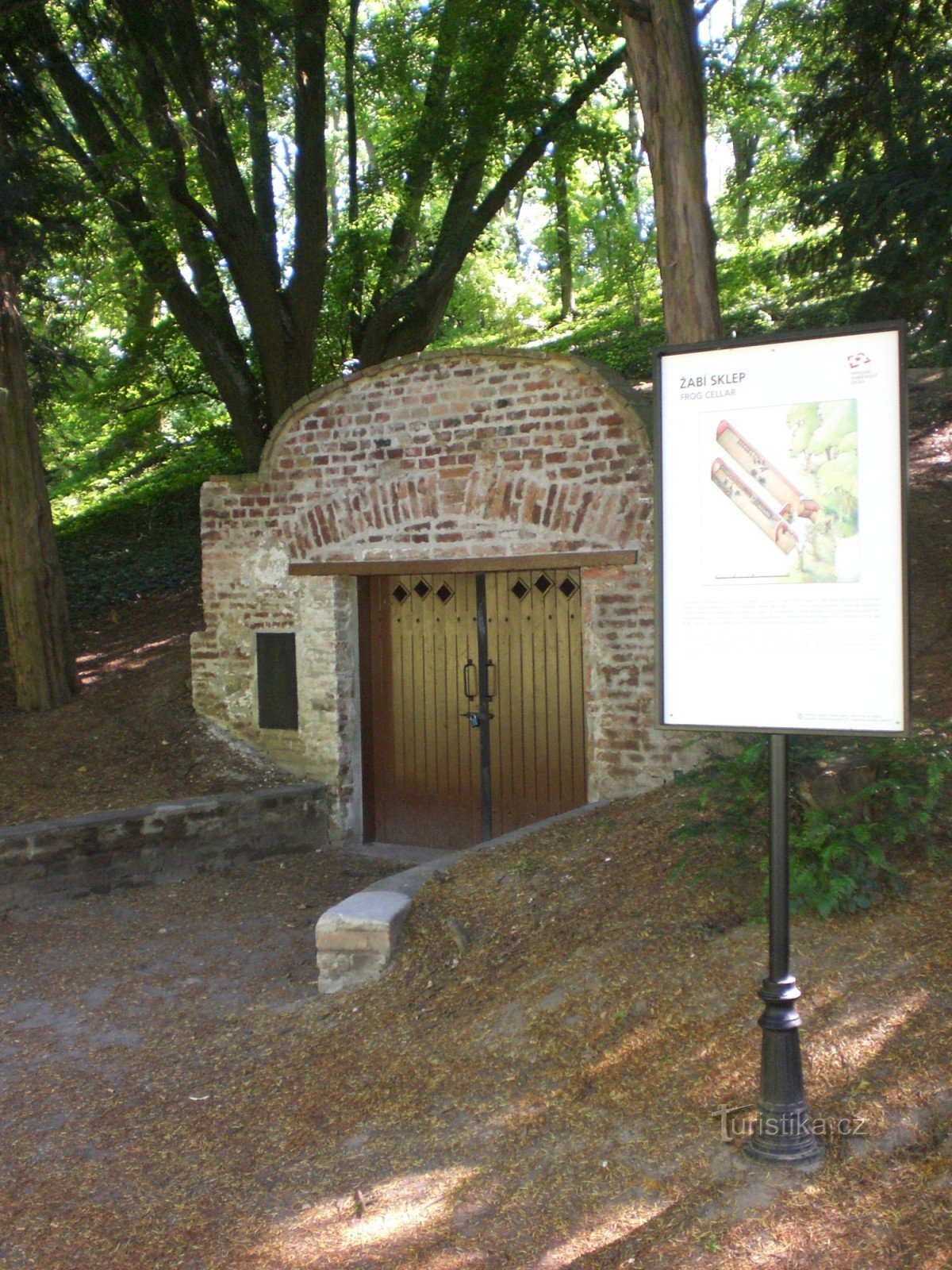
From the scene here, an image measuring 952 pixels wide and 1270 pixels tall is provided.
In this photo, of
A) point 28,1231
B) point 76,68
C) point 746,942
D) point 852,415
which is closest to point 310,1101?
point 28,1231

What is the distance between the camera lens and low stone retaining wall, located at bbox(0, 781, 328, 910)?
8406 millimetres

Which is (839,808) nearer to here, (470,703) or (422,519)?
(470,703)

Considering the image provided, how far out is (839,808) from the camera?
17.9 ft

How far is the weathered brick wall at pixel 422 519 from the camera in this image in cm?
855

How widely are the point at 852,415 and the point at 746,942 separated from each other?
256 cm

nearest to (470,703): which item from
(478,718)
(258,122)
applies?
(478,718)

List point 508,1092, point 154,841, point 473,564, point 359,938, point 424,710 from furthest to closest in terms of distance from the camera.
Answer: point 424,710 < point 473,564 < point 154,841 < point 359,938 < point 508,1092

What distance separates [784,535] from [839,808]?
6.43 ft

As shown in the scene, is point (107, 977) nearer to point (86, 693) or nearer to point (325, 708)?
point (325, 708)

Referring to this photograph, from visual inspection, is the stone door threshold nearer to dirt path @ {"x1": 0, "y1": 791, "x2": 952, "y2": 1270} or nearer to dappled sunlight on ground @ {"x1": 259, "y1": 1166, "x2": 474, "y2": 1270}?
dirt path @ {"x1": 0, "y1": 791, "x2": 952, "y2": 1270}

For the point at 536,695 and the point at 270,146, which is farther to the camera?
the point at 270,146
